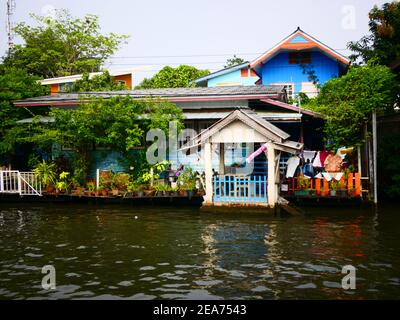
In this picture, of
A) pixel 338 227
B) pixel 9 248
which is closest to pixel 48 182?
pixel 9 248

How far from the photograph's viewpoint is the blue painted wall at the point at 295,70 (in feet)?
92.9

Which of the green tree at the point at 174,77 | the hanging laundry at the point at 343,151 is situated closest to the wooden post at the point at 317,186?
the hanging laundry at the point at 343,151

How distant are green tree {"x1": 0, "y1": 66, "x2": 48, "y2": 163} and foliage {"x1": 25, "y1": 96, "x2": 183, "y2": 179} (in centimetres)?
163

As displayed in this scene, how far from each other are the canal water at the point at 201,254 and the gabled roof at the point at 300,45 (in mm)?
13165

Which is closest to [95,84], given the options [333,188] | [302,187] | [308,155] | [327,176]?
[308,155]

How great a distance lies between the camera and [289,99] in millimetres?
25891

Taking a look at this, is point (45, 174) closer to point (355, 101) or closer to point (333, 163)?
point (333, 163)

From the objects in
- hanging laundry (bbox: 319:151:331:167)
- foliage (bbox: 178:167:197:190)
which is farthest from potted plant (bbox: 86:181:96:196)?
hanging laundry (bbox: 319:151:331:167)
